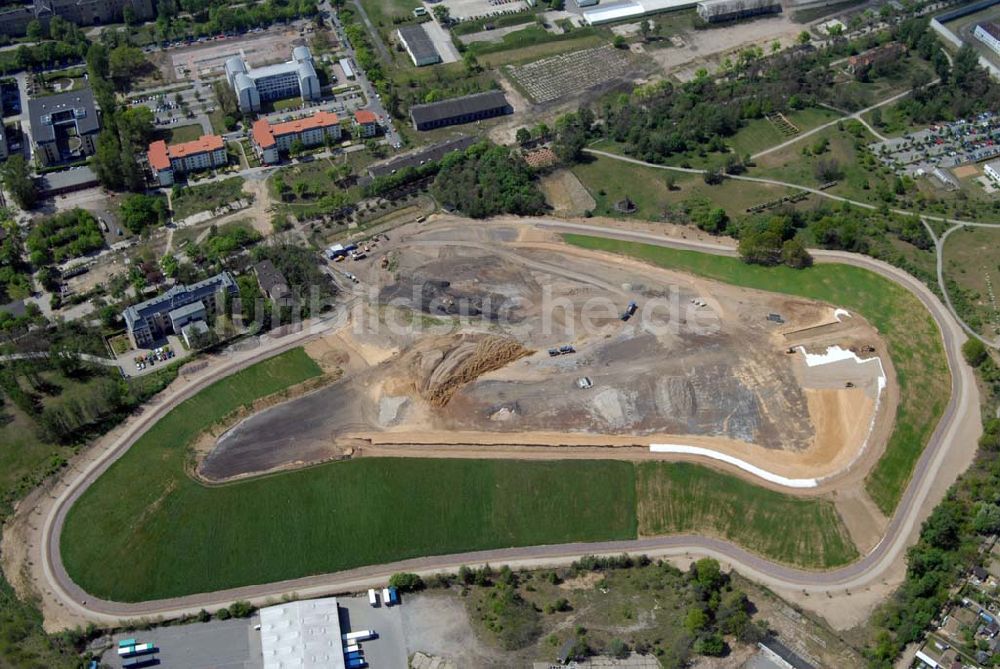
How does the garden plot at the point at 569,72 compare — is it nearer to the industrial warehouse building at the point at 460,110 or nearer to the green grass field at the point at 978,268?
the industrial warehouse building at the point at 460,110

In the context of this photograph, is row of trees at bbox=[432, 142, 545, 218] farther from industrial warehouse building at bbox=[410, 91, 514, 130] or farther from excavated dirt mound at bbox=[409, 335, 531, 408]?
excavated dirt mound at bbox=[409, 335, 531, 408]

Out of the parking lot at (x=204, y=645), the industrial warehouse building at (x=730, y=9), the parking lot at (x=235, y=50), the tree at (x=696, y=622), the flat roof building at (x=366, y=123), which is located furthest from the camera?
the industrial warehouse building at (x=730, y=9)

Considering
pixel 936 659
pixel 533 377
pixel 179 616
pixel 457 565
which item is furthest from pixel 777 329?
pixel 179 616

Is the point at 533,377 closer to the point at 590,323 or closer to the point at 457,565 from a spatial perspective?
the point at 590,323

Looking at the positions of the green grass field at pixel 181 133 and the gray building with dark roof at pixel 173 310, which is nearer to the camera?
the gray building with dark roof at pixel 173 310

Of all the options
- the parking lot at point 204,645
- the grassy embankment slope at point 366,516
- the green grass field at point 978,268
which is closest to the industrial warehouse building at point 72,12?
the grassy embankment slope at point 366,516
